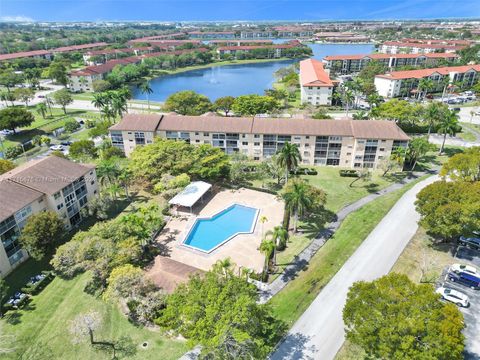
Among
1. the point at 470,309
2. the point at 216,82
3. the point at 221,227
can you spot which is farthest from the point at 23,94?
the point at 470,309

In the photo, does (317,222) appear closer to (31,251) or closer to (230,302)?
(230,302)

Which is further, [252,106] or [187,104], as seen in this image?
[187,104]

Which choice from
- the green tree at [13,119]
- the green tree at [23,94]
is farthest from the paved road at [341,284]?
the green tree at [23,94]

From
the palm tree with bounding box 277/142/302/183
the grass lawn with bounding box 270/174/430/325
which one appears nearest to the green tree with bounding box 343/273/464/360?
the grass lawn with bounding box 270/174/430/325

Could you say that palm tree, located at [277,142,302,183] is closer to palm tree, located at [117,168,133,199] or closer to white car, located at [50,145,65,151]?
palm tree, located at [117,168,133,199]

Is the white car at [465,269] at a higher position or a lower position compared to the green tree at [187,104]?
lower

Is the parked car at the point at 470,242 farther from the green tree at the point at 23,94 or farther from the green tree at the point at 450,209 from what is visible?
the green tree at the point at 23,94

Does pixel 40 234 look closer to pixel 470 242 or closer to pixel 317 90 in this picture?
pixel 470 242
